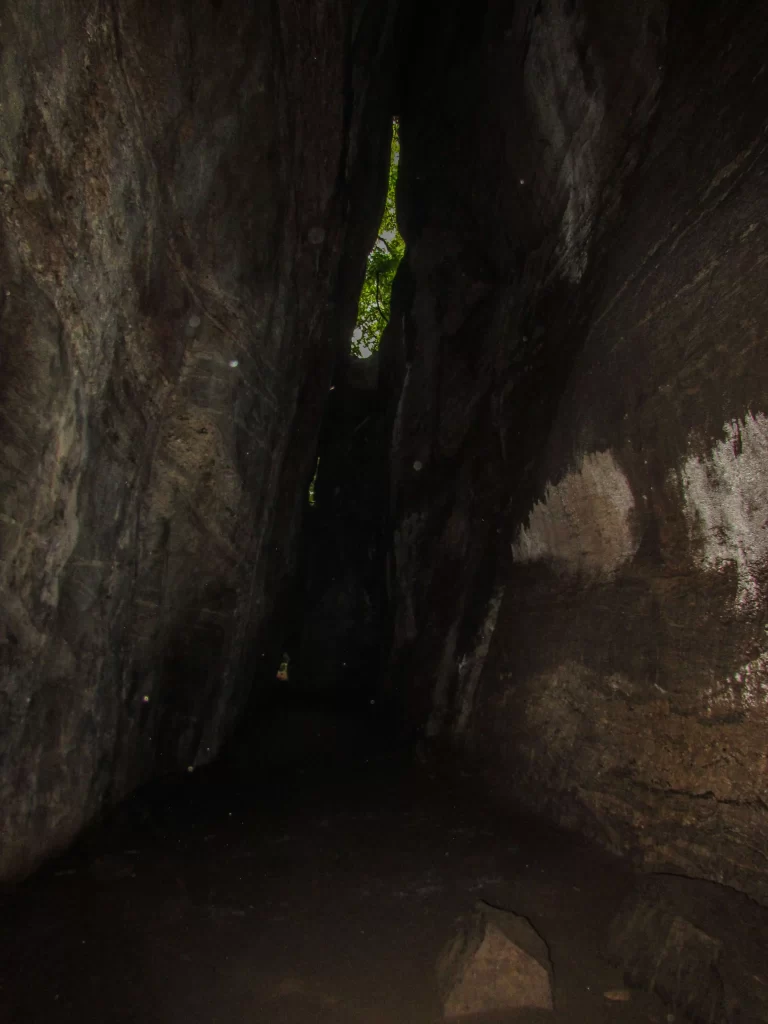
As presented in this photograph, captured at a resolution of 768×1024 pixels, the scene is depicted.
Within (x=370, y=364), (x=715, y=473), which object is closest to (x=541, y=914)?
(x=715, y=473)

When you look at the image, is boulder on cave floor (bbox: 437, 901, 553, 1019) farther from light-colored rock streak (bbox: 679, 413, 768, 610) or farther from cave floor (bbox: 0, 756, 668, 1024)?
light-colored rock streak (bbox: 679, 413, 768, 610)

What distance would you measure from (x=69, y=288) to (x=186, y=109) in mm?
2434

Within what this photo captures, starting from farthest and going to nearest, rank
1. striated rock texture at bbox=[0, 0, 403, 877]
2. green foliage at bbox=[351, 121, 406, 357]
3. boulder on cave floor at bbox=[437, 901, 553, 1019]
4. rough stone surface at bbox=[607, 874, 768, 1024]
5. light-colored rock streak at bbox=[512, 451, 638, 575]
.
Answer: green foliage at bbox=[351, 121, 406, 357] < light-colored rock streak at bbox=[512, 451, 638, 575] < striated rock texture at bbox=[0, 0, 403, 877] < boulder on cave floor at bbox=[437, 901, 553, 1019] < rough stone surface at bbox=[607, 874, 768, 1024]

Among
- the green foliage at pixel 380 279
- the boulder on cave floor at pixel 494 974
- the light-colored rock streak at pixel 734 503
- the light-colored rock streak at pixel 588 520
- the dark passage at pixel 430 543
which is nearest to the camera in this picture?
the boulder on cave floor at pixel 494 974

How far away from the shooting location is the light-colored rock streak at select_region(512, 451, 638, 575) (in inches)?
201

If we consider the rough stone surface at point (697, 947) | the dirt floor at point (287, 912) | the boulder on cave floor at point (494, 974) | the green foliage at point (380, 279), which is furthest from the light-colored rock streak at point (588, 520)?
the green foliage at point (380, 279)

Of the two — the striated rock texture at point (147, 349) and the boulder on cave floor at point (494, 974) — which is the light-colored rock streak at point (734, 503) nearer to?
the boulder on cave floor at point (494, 974)

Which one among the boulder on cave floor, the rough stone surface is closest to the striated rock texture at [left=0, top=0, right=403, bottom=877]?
the boulder on cave floor

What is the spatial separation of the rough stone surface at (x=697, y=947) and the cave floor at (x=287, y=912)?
0.15m

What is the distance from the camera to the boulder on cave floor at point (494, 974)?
306cm

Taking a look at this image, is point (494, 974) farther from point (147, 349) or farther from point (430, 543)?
point (430, 543)

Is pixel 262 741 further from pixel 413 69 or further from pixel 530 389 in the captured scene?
pixel 413 69

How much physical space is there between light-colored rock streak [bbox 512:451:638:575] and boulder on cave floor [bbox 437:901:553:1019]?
9.26ft

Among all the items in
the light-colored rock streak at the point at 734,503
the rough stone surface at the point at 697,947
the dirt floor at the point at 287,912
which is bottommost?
the dirt floor at the point at 287,912
